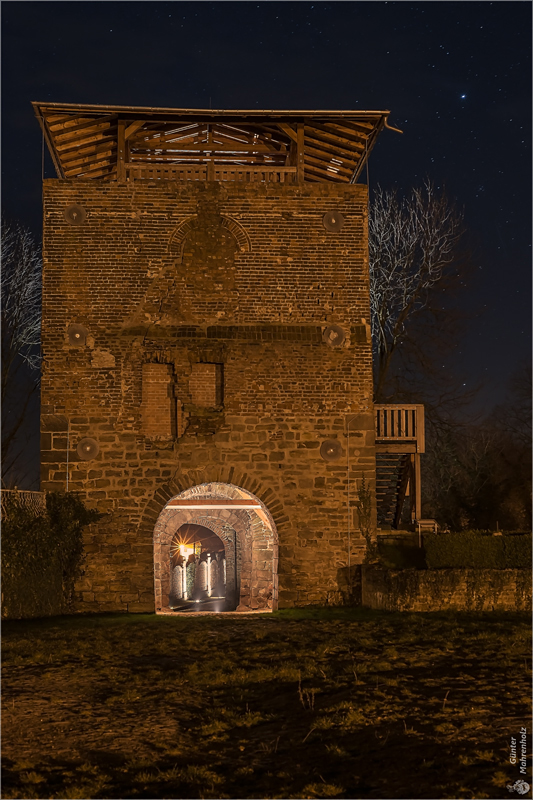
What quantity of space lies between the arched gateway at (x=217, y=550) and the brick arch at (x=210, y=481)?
3361 millimetres

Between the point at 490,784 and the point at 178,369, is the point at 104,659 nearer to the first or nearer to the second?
the point at 490,784

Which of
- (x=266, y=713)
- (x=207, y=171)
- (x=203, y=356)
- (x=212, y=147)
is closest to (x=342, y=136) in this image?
(x=212, y=147)

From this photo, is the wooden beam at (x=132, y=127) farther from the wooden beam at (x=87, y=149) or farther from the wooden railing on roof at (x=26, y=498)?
the wooden railing on roof at (x=26, y=498)

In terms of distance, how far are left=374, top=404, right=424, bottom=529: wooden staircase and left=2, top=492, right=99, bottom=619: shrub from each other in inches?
253

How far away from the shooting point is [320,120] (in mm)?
16609

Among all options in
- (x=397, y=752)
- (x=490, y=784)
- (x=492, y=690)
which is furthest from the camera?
(x=492, y=690)

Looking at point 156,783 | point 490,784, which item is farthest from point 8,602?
point 490,784

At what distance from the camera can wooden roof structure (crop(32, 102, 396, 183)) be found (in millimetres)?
16109

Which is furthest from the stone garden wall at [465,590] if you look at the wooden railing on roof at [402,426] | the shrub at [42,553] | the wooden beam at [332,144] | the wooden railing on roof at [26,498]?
the wooden beam at [332,144]

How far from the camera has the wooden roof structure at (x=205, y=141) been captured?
16.1m

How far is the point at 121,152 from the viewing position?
53.0 ft

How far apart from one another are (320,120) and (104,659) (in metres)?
11.8

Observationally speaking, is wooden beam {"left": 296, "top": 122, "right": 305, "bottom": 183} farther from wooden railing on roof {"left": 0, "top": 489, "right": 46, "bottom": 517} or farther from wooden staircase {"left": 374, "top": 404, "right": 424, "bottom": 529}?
wooden railing on roof {"left": 0, "top": 489, "right": 46, "bottom": 517}

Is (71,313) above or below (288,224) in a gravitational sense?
below
